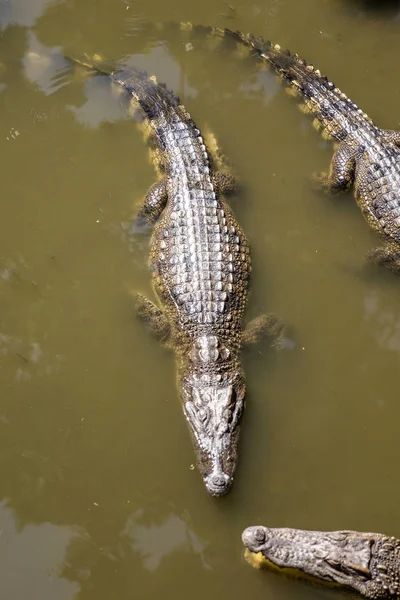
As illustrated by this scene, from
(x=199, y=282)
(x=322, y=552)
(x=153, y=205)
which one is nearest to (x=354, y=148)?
(x=153, y=205)

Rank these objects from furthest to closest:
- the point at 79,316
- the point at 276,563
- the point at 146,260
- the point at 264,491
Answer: the point at 146,260 < the point at 79,316 < the point at 264,491 < the point at 276,563

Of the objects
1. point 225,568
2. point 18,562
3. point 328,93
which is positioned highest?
point 328,93

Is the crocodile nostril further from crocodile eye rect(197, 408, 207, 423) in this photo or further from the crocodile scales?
the crocodile scales

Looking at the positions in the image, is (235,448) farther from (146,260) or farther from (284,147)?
(284,147)

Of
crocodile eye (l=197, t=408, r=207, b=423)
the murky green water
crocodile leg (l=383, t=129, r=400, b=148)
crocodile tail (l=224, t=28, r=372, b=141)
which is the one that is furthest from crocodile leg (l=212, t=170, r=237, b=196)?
crocodile eye (l=197, t=408, r=207, b=423)

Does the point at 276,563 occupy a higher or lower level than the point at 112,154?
lower

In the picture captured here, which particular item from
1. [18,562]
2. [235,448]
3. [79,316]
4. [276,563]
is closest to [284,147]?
[79,316]

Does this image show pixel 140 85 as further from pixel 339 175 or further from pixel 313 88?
pixel 339 175

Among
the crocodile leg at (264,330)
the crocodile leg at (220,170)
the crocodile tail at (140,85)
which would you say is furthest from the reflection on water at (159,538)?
the crocodile tail at (140,85)
